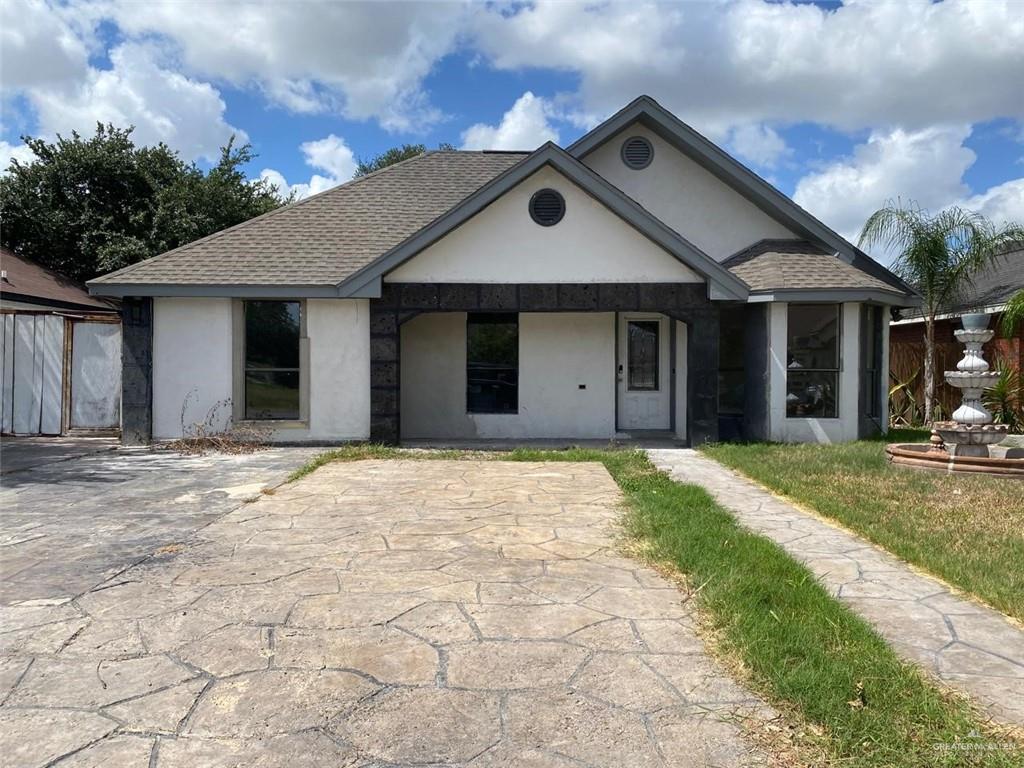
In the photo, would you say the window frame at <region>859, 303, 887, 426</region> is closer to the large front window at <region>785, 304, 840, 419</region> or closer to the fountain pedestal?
the large front window at <region>785, 304, 840, 419</region>

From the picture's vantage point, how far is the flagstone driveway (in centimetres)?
289

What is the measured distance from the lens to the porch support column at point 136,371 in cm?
1200

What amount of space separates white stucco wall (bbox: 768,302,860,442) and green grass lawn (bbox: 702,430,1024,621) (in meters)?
0.88

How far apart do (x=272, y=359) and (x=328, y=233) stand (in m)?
2.68

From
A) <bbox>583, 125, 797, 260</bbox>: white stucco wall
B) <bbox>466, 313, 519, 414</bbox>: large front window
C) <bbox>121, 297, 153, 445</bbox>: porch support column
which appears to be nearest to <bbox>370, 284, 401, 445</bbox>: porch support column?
<bbox>466, 313, 519, 414</bbox>: large front window

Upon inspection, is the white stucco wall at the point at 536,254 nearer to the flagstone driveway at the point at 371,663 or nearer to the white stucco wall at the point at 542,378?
the white stucco wall at the point at 542,378

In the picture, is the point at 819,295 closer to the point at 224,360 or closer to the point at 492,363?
the point at 492,363

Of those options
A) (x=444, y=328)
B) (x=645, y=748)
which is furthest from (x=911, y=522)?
(x=444, y=328)

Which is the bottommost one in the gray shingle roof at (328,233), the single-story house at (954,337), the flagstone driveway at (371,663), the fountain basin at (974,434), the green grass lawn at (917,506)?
the flagstone driveway at (371,663)

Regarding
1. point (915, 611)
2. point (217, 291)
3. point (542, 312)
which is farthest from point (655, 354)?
point (915, 611)

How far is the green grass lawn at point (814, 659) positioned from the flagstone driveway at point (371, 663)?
23 cm

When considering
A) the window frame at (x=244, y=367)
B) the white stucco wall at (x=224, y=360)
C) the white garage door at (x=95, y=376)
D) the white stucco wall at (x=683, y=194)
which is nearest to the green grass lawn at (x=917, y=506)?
the white stucco wall at (x=683, y=194)

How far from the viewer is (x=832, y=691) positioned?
3.21 metres

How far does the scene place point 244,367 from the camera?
500 inches
